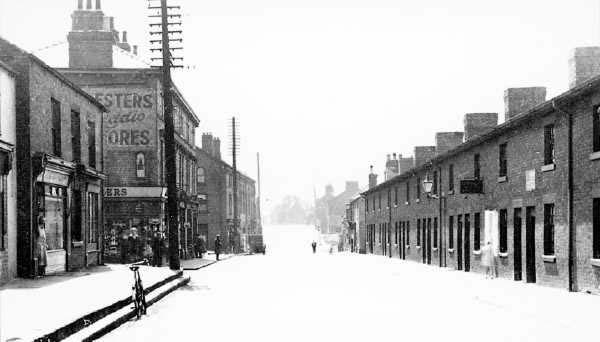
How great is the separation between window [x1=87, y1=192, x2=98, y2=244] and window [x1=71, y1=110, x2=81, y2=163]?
7.04ft

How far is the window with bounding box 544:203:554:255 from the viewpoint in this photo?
21.7 metres

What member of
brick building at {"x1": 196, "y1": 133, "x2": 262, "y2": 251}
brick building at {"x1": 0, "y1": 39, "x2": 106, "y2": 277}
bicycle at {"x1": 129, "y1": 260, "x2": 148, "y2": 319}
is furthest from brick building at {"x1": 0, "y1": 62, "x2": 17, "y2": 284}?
brick building at {"x1": 196, "y1": 133, "x2": 262, "y2": 251}

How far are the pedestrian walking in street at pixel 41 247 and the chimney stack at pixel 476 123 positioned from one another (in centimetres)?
1979

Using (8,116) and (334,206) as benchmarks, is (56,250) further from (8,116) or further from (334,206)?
(334,206)

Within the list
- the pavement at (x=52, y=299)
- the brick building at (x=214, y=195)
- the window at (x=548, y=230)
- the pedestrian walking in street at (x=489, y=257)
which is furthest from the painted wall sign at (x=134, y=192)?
the brick building at (x=214, y=195)

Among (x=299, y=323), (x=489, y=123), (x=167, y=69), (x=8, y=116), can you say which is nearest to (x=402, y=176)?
(x=489, y=123)

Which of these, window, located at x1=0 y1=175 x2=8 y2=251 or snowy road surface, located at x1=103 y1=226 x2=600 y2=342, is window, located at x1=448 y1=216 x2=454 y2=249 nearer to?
snowy road surface, located at x1=103 y1=226 x2=600 y2=342

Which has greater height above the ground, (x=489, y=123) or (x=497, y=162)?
(x=489, y=123)

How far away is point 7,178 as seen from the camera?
64.9 ft

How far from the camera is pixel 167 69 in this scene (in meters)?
27.6

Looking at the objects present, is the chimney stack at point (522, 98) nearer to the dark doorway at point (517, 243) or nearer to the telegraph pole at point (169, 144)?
the dark doorway at point (517, 243)

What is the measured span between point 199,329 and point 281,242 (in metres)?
106

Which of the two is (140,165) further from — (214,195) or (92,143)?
(214,195)

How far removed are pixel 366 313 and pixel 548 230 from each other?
985cm
